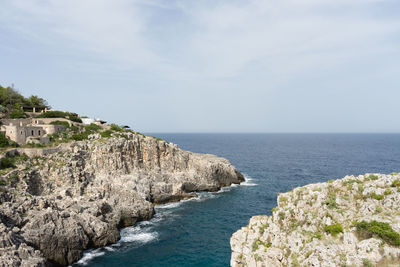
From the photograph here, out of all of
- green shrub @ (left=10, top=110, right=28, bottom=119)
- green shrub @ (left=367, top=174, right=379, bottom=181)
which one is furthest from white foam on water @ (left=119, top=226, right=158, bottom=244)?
green shrub @ (left=10, top=110, right=28, bottom=119)

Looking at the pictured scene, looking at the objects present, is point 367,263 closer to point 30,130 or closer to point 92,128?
point 30,130

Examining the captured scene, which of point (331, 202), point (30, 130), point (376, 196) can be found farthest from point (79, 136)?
point (376, 196)

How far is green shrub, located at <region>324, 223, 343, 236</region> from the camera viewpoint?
1761 cm

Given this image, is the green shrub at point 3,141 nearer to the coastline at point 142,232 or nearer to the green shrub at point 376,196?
the coastline at point 142,232

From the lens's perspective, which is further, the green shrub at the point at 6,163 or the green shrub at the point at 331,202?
the green shrub at the point at 6,163

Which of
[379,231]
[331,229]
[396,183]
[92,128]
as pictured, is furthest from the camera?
[92,128]

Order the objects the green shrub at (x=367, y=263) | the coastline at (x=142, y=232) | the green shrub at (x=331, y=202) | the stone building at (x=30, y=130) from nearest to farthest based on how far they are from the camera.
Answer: the green shrub at (x=367, y=263) < the green shrub at (x=331, y=202) < the coastline at (x=142, y=232) < the stone building at (x=30, y=130)

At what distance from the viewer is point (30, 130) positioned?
57906 millimetres

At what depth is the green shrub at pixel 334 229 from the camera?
17609 mm

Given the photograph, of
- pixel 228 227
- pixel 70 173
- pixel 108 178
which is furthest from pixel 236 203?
pixel 70 173

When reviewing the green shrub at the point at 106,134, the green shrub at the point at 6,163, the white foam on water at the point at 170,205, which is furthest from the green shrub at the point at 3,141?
the white foam on water at the point at 170,205

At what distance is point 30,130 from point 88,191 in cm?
2405

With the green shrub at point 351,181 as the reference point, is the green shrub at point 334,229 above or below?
below

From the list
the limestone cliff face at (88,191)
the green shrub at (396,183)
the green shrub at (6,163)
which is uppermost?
the green shrub at (396,183)
